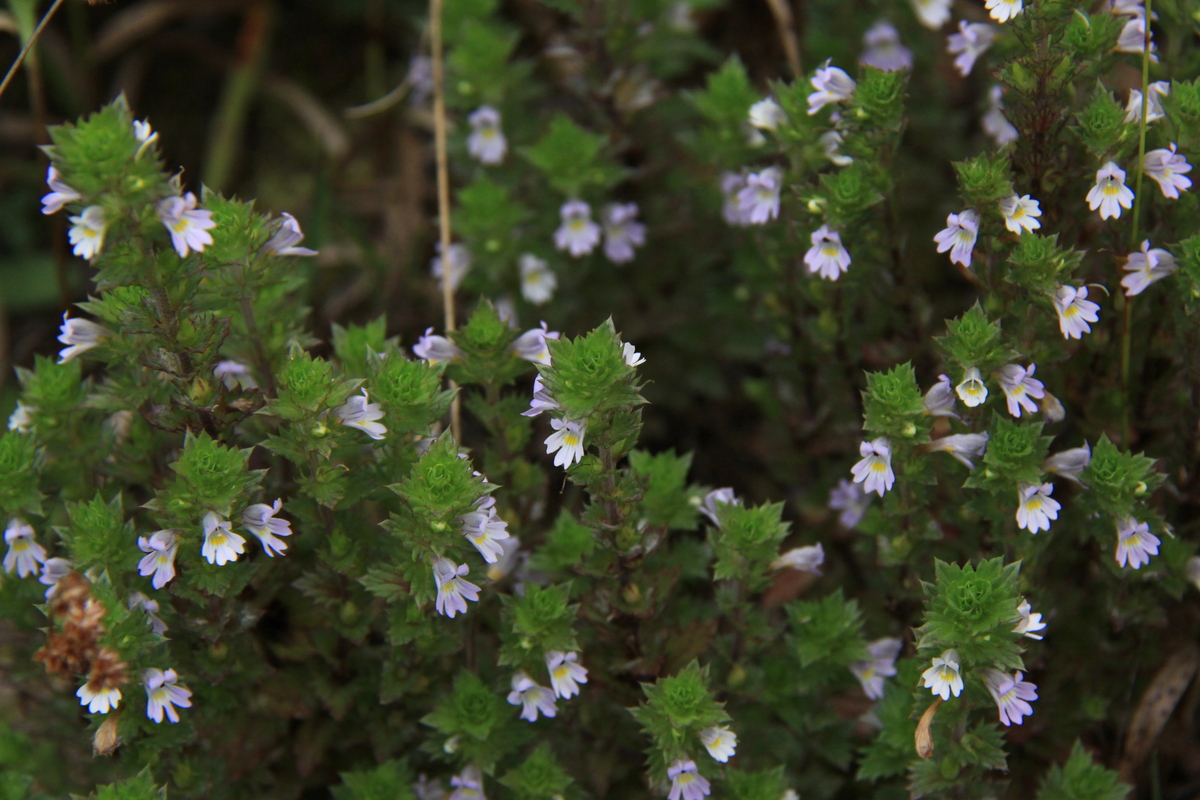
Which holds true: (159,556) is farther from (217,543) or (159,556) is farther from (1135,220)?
(1135,220)

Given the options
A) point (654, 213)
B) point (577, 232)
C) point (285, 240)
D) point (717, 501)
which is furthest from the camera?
point (654, 213)

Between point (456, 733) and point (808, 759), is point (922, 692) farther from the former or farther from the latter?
point (456, 733)

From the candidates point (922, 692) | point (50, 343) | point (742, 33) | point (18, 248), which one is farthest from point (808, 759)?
point (18, 248)

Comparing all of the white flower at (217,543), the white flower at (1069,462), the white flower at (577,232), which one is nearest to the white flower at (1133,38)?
the white flower at (1069,462)

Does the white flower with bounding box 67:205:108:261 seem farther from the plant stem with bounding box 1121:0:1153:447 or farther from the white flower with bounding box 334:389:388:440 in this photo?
the plant stem with bounding box 1121:0:1153:447

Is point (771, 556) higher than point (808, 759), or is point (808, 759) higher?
point (771, 556)

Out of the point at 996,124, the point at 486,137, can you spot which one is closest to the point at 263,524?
the point at 486,137

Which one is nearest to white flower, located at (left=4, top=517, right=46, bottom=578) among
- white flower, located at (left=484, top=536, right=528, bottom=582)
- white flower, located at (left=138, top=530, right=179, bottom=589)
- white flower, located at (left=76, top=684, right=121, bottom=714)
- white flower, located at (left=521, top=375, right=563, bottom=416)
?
white flower, located at (left=138, top=530, right=179, bottom=589)
